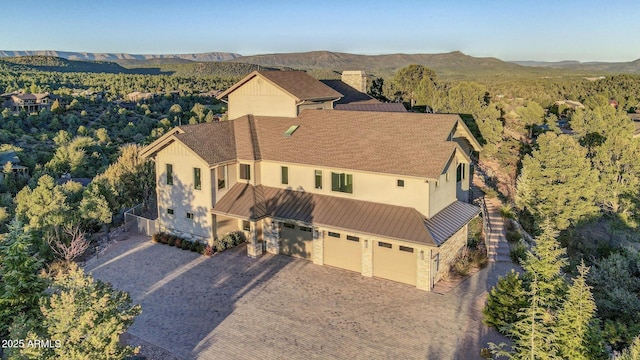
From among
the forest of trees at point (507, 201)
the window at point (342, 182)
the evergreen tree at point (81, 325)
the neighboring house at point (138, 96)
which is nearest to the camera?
the evergreen tree at point (81, 325)

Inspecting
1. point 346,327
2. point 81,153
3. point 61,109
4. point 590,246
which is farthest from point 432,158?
point 61,109

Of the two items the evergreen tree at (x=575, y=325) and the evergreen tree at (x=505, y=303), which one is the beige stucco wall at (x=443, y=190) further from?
the evergreen tree at (x=575, y=325)

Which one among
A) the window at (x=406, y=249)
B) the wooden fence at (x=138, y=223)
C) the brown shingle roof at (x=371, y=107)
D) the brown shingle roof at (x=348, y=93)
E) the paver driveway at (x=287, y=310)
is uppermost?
the brown shingle roof at (x=348, y=93)

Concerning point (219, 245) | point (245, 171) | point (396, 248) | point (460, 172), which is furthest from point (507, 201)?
point (219, 245)

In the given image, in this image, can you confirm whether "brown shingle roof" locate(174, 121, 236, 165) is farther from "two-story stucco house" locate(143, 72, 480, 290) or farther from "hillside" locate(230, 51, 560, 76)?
"hillside" locate(230, 51, 560, 76)

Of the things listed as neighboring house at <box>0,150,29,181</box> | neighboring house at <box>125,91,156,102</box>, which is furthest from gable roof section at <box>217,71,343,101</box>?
neighboring house at <box>125,91,156,102</box>

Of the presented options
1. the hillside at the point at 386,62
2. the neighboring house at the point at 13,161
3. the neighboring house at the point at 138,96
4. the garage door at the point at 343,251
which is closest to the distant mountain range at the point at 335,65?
the hillside at the point at 386,62

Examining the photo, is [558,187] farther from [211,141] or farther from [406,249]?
[211,141]
